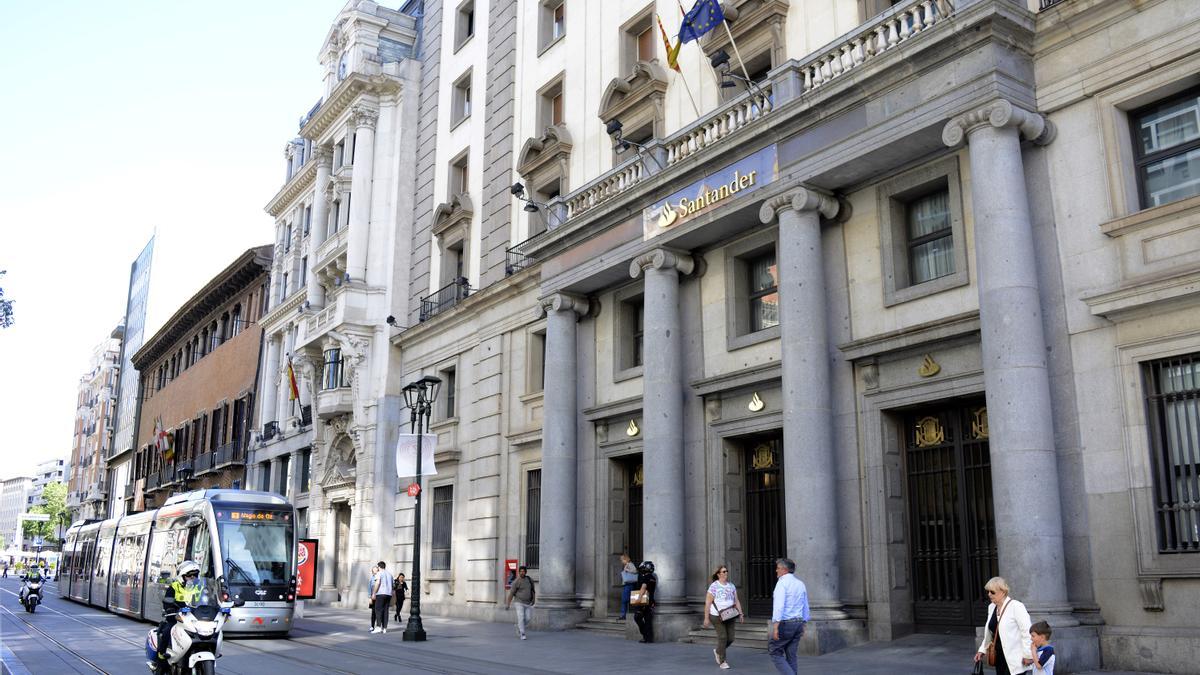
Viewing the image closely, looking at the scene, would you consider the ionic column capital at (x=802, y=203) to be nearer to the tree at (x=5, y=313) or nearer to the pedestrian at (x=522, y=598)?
the pedestrian at (x=522, y=598)

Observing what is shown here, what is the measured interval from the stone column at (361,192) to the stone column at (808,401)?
904 inches

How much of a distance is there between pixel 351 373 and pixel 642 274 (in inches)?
692

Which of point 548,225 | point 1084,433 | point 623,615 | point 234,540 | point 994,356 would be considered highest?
point 548,225

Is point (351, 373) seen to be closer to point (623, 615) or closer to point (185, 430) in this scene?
point (623, 615)

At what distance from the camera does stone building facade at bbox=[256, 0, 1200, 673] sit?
14094 millimetres

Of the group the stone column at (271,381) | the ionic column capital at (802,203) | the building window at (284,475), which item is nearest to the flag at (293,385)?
the building window at (284,475)

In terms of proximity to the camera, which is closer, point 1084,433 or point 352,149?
point 1084,433

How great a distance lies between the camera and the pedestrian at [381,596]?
2453 centimetres

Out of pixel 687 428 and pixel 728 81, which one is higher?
pixel 728 81

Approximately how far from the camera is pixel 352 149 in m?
42.0

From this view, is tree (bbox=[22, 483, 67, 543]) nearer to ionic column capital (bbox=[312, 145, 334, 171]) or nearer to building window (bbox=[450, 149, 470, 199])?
ionic column capital (bbox=[312, 145, 334, 171])

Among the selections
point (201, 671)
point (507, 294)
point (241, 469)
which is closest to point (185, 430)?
point (241, 469)

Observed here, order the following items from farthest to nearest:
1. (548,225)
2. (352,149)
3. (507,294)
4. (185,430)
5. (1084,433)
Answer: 1. (185,430)
2. (352,149)
3. (507,294)
4. (548,225)
5. (1084,433)

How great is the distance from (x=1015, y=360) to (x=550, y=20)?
21.3 meters
